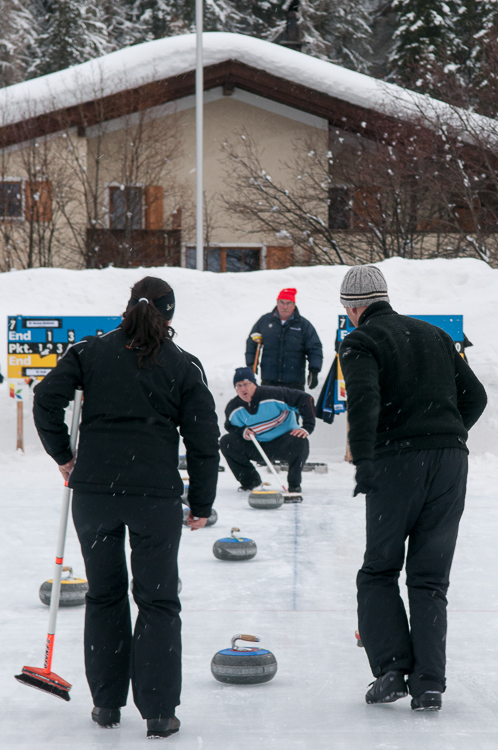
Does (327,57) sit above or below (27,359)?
above

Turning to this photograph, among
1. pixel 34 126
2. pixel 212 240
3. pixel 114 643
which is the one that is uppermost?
pixel 34 126

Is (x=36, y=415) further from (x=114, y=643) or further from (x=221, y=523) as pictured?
(x=221, y=523)

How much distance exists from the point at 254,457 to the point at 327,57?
29.6 metres

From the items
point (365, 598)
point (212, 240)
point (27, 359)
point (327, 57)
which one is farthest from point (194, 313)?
point (327, 57)

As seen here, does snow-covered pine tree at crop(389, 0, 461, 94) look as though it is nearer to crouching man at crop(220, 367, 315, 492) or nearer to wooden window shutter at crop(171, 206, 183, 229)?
wooden window shutter at crop(171, 206, 183, 229)

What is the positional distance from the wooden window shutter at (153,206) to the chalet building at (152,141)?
24 millimetres

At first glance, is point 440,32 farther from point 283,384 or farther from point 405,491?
point 405,491

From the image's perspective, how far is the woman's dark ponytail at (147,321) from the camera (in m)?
2.80

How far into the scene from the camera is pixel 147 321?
9.21 ft

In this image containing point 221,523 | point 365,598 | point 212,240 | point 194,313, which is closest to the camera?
point 365,598

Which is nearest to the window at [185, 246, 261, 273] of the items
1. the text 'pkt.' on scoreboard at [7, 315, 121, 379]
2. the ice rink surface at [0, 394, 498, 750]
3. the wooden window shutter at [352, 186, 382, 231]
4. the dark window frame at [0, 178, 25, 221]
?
the wooden window shutter at [352, 186, 382, 231]

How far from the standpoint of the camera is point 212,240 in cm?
1903

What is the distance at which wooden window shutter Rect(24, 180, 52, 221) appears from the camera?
1700 centimetres

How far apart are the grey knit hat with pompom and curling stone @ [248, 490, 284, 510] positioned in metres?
3.86
